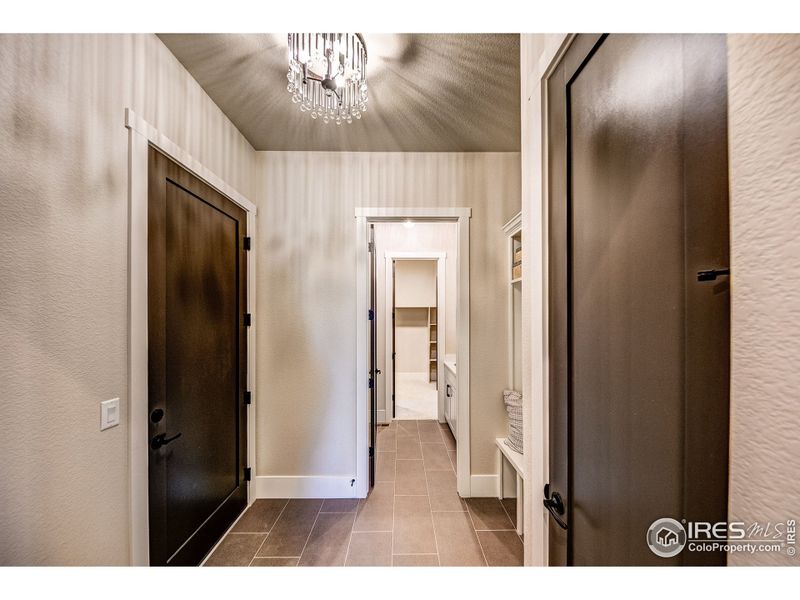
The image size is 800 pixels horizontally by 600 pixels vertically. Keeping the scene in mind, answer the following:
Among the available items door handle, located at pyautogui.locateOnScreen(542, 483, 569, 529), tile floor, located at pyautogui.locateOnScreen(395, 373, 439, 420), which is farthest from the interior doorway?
door handle, located at pyautogui.locateOnScreen(542, 483, 569, 529)

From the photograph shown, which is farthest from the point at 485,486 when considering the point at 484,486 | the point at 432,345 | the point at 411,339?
the point at 411,339

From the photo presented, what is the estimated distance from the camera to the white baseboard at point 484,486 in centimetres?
238

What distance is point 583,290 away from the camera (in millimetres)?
757

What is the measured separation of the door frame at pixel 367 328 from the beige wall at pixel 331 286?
0.17 ft

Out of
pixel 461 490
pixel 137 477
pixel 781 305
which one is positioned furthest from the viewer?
pixel 461 490

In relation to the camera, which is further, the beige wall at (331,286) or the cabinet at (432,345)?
the cabinet at (432,345)

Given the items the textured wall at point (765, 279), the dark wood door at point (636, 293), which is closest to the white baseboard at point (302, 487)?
the dark wood door at point (636, 293)

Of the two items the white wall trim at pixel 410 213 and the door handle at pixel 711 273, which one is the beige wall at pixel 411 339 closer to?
the white wall trim at pixel 410 213

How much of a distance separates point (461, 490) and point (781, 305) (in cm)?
248

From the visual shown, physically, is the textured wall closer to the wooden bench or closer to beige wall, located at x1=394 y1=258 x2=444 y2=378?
the wooden bench

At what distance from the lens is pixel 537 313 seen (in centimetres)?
93

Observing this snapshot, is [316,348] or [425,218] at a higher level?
[425,218]
